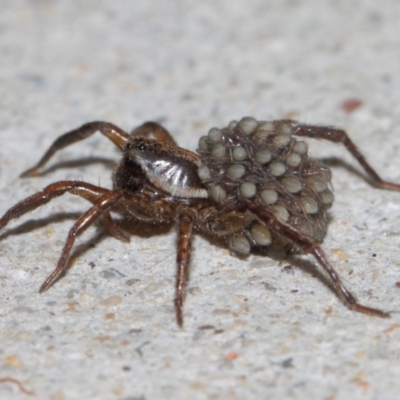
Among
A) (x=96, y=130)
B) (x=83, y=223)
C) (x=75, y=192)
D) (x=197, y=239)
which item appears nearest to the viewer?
(x=83, y=223)

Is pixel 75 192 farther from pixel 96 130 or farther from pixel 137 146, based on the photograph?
pixel 96 130

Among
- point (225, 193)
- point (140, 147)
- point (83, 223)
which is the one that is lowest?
point (83, 223)

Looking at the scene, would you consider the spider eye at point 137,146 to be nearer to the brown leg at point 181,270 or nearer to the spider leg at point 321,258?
the brown leg at point 181,270

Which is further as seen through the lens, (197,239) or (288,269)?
(197,239)

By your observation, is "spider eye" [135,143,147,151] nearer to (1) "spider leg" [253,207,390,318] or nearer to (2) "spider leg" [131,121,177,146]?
(2) "spider leg" [131,121,177,146]

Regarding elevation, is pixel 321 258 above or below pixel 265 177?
below

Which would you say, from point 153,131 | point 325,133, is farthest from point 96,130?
point 325,133

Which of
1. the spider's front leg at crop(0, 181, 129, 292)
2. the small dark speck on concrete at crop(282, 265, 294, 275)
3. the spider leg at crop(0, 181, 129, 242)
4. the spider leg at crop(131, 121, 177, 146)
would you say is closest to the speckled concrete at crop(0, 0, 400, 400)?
the small dark speck on concrete at crop(282, 265, 294, 275)
